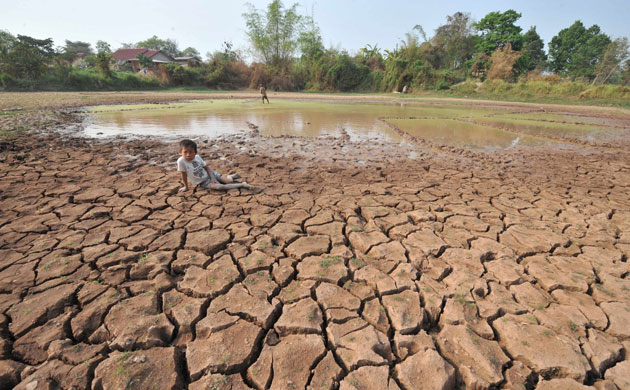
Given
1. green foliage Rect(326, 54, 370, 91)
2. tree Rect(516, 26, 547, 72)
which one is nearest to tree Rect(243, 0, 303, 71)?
green foliage Rect(326, 54, 370, 91)

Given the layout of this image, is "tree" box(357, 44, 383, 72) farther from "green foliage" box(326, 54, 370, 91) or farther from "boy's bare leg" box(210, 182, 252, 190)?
"boy's bare leg" box(210, 182, 252, 190)

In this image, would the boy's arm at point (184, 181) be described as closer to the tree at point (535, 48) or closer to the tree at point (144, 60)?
the tree at point (144, 60)

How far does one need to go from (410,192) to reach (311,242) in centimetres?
169

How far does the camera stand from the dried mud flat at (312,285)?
135 cm

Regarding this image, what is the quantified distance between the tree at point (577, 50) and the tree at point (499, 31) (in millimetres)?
13150

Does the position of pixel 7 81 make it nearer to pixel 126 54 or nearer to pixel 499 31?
pixel 126 54

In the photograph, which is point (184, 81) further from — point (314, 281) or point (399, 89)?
point (314, 281)

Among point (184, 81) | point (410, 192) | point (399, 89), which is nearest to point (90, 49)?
point (184, 81)

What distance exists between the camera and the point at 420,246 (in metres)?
2.33

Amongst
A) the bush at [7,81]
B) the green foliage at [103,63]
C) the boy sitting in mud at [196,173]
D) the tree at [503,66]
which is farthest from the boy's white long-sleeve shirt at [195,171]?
→ the tree at [503,66]

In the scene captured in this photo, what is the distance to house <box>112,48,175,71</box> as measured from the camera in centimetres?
3588

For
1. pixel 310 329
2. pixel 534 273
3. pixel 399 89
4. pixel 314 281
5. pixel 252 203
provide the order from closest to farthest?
pixel 310 329
pixel 314 281
pixel 534 273
pixel 252 203
pixel 399 89

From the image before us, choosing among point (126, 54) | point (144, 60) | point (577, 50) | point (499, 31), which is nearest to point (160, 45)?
point (126, 54)

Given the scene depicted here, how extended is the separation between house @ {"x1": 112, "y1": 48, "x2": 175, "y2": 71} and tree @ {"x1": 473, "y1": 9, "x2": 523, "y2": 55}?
38.9 metres
